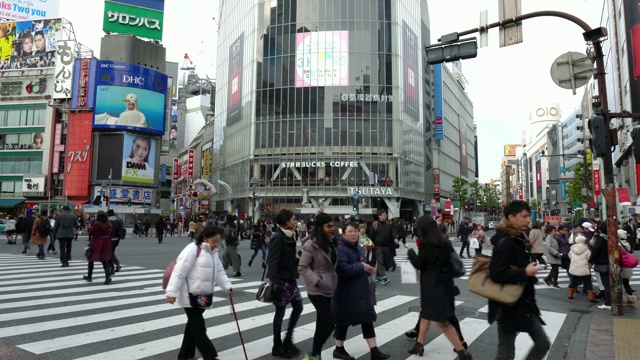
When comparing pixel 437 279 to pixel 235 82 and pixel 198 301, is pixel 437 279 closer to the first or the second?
pixel 198 301

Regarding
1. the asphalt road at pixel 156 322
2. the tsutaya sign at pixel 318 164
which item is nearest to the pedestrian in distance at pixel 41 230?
the asphalt road at pixel 156 322

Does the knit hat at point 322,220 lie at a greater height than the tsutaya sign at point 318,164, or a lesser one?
lesser

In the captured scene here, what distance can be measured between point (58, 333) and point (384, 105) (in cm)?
4824

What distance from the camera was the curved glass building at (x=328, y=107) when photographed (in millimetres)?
51156

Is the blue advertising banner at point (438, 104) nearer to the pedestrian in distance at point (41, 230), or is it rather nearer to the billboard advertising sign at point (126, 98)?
the billboard advertising sign at point (126, 98)

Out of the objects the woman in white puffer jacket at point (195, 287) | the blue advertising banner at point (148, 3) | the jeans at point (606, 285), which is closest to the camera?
the woman in white puffer jacket at point (195, 287)

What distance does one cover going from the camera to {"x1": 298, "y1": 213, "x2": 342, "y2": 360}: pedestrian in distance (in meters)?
4.84

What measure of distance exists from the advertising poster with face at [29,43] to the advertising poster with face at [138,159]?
15.4 meters

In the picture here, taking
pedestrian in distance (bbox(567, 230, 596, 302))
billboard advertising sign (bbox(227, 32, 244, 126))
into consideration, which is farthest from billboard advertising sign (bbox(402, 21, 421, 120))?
pedestrian in distance (bbox(567, 230, 596, 302))

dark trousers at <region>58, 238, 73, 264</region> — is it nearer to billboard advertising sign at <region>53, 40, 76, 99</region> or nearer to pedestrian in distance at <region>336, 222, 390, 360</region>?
pedestrian in distance at <region>336, 222, 390, 360</region>

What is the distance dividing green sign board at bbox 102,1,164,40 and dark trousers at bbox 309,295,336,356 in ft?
225

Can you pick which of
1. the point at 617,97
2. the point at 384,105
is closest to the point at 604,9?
the point at 617,97

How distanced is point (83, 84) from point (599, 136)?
63.8 meters

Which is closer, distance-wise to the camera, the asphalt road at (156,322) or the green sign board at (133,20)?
the asphalt road at (156,322)
